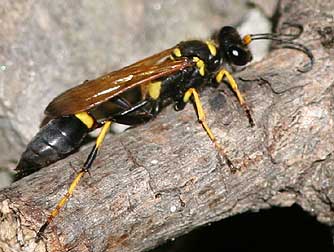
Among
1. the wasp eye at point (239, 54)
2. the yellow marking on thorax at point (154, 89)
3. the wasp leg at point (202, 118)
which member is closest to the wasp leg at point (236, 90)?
the wasp leg at point (202, 118)

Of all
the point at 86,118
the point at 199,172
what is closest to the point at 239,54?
the point at 86,118

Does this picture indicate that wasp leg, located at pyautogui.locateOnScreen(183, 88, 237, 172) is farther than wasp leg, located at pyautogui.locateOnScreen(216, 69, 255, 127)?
No

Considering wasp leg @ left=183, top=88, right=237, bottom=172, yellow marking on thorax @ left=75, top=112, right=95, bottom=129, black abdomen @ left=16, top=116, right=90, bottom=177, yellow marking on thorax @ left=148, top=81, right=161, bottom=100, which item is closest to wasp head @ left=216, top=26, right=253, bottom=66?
yellow marking on thorax @ left=148, top=81, right=161, bottom=100

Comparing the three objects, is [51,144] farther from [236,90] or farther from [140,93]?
[236,90]

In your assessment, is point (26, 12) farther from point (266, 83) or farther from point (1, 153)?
point (266, 83)

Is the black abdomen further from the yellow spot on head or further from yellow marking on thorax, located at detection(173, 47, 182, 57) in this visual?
the yellow spot on head

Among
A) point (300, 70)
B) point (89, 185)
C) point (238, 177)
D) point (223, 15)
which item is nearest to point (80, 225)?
point (89, 185)

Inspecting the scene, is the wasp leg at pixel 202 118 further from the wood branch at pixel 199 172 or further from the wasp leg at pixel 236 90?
the wasp leg at pixel 236 90
